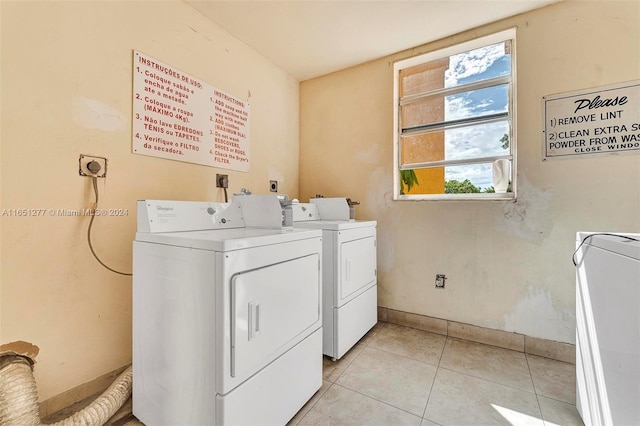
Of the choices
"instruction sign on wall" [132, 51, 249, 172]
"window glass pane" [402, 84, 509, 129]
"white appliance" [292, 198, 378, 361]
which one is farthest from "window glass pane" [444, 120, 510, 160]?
"instruction sign on wall" [132, 51, 249, 172]

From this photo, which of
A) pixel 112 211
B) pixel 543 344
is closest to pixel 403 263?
pixel 543 344

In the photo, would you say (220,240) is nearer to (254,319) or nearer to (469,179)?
(254,319)

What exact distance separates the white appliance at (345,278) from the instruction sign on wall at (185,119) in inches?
29.2

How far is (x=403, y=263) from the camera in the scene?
98.1 inches

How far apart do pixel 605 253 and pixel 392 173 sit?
1.63 metres

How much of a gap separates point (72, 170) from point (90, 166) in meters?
0.08

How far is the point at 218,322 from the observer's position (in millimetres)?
1037

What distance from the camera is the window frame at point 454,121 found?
2129mm

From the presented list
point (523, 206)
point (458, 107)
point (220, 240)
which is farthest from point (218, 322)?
point (458, 107)

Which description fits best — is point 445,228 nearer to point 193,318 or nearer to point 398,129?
point 398,129

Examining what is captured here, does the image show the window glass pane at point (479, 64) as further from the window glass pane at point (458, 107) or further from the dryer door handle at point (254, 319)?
the dryer door handle at point (254, 319)

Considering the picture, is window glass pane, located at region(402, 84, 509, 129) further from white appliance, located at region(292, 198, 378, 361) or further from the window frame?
white appliance, located at region(292, 198, 378, 361)

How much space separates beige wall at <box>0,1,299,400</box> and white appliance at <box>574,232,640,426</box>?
224 centimetres

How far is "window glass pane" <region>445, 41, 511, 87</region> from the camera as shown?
221cm
